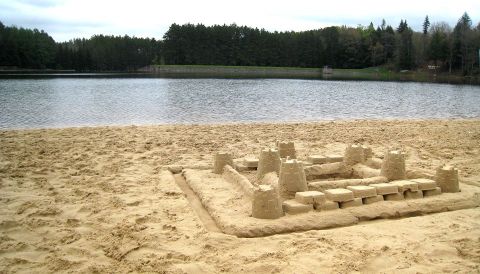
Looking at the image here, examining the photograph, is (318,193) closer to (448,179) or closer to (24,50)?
(448,179)

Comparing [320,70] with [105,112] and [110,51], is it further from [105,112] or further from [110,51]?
[105,112]

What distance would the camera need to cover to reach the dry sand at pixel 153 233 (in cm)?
478

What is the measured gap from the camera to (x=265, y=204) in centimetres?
573

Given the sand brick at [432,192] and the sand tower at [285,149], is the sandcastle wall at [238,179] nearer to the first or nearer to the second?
the sand tower at [285,149]

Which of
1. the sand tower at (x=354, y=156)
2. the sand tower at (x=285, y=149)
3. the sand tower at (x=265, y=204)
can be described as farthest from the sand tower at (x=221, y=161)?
the sand tower at (x=265, y=204)

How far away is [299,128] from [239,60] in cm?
8881

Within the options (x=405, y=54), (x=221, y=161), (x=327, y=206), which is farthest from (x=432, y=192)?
(x=405, y=54)

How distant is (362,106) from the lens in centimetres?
2847

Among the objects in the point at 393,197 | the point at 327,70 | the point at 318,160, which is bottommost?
the point at 393,197

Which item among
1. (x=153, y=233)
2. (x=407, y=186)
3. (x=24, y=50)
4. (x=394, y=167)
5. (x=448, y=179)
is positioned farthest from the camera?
(x=24, y=50)

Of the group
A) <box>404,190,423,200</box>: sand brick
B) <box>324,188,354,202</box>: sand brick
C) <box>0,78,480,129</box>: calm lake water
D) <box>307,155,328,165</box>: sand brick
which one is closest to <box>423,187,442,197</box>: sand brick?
<box>404,190,423,200</box>: sand brick

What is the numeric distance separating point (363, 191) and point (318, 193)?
694 millimetres

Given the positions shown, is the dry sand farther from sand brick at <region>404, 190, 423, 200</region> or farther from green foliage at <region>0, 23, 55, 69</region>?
green foliage at <region>0, 23, 55, 69</region>

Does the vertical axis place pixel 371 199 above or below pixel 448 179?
below
